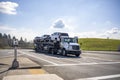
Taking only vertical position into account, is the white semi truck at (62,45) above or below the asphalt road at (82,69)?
above

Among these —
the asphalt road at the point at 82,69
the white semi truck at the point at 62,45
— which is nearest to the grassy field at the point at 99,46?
the white semi truck at the point at 62,45

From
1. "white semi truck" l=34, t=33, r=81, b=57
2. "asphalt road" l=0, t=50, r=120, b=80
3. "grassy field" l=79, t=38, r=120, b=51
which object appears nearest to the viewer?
"asphalt road" l=0, t=50, r=120, b=80

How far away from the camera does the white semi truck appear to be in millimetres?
26703

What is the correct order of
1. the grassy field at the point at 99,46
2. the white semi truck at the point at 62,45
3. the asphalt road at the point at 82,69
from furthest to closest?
the grassy field at the point at 99,46 → the white semi truck at the point at 62,45 → the asphalt road at the point at 82,69

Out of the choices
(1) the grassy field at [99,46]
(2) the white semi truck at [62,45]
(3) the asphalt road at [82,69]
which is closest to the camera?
(3) the asphalt road at [82,69]

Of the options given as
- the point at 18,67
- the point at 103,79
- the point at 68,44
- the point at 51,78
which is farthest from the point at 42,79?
Answer: the point at 68,44

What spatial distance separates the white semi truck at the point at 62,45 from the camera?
26703 millimetres

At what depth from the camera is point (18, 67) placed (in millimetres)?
11664

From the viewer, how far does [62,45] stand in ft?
92.0

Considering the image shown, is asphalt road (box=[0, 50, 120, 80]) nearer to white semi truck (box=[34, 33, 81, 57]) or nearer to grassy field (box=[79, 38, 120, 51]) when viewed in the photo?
white semi truck (box=[34, 33, 81, 57])

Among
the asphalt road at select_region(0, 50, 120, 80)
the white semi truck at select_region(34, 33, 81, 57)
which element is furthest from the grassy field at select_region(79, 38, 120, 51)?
the asphalt road at select_region(0, 50, 120, 80)

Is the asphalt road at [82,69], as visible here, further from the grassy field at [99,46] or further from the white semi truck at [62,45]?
the grassy field at [99,46]

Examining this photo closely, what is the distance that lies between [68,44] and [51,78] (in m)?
18.4

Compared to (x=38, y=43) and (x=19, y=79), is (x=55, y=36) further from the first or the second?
(x=19, y=79)
